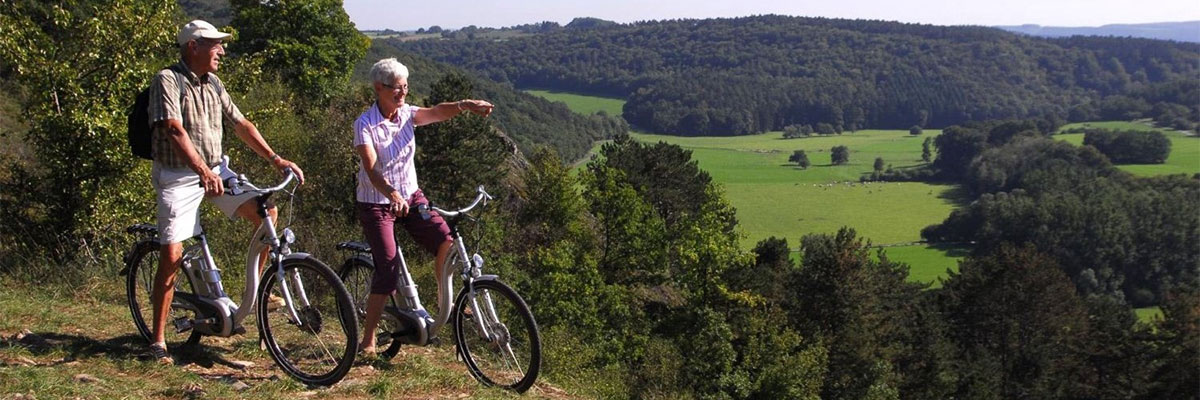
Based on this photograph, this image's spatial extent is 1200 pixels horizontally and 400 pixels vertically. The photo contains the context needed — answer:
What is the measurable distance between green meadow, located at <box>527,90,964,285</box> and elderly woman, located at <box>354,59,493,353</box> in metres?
46.9

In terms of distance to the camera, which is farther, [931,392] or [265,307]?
[931,392]

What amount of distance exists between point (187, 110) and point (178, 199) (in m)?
0.54

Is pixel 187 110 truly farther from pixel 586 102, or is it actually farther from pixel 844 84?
pixel 844 84

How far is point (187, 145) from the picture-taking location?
4945mm

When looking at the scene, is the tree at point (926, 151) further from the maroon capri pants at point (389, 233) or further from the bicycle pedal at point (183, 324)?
the bicycle pedal at point (183, 324)

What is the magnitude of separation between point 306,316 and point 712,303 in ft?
96.0

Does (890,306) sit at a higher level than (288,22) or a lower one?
lower

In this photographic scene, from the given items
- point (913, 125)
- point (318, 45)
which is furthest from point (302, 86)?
point (913, 125)

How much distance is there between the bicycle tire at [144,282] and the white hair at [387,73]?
1947mm

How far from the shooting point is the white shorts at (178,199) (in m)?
5.22

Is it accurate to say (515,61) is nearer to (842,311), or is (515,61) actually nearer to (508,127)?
(508,127)

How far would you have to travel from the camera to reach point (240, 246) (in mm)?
11250

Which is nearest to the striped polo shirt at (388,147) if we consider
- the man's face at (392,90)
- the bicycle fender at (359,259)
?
A: the man's face at (392,90)

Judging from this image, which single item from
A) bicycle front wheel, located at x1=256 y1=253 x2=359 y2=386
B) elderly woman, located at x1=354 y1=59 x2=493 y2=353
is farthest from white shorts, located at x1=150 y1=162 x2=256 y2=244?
elderly woman, located at x1=354 y1=59 x2=493 y2=353
